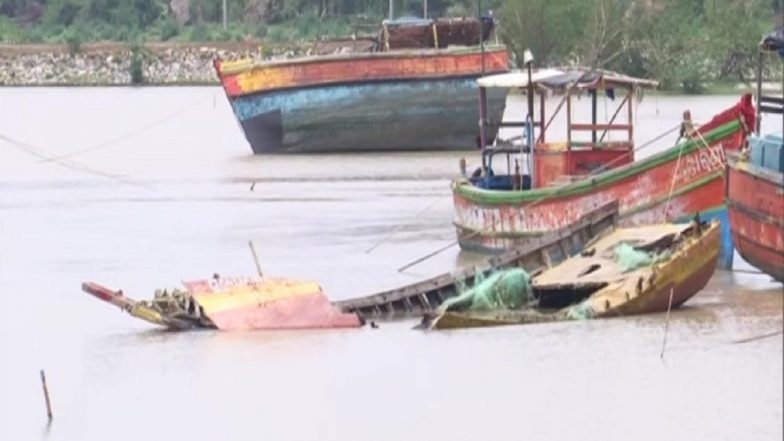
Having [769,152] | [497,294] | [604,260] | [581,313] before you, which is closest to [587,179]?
[604,260]

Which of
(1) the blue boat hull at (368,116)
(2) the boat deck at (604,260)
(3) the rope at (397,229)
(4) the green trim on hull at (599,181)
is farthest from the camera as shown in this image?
(1) the blue boat hull at (368,116)

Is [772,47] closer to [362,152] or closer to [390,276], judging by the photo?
[390,276]

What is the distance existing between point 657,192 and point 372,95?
68.4 ft

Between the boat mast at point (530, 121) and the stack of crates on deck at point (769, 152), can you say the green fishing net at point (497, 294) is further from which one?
the boat mast at point (530, 121)

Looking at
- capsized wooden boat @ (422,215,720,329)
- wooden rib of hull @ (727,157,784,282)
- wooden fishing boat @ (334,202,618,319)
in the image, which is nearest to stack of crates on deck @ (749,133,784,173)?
wooden rib of hull @ (727,157,784,282)

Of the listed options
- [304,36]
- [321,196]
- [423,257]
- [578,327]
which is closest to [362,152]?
[321,196]

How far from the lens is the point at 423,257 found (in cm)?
2617

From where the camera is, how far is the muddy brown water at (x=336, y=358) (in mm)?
16062

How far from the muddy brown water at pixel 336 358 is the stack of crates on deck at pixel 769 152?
130 centimetres

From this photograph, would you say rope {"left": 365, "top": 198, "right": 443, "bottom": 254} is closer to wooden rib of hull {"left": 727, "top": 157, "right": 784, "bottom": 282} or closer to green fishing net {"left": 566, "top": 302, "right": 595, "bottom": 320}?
wooden rib of hull {"left": 727, "top": 157, "right": 784, "bottom": 282}

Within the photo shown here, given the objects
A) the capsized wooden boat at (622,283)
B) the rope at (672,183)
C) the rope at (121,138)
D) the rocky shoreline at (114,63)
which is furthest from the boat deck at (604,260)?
the rocky shoreline at (114,63)

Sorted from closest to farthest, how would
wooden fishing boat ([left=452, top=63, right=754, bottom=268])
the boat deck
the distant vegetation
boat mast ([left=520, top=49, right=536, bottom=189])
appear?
the boat deck → wooden fishing boat ([left=452, top=63, right=754, bottom=268]) → boat mast ([left=520, top=49, right=536, bottom=189]) → the distant vegetation

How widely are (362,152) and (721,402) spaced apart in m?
30.0

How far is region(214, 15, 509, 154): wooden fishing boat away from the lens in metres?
43.2
